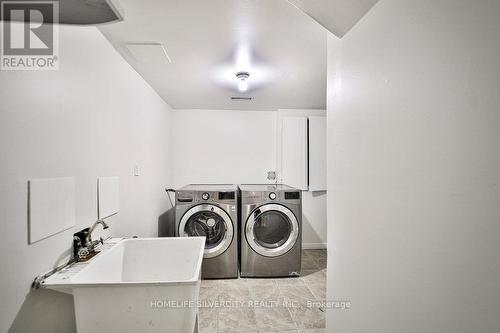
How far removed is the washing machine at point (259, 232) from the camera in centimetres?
269

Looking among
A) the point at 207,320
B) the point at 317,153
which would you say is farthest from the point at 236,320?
the point at 317,153

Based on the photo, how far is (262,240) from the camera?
2.76 metres

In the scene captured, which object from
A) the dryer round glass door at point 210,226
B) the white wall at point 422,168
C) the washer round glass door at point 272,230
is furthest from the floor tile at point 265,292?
the white wall at point 422,168

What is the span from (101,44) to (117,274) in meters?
1.48

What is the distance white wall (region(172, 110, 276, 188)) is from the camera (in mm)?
3625

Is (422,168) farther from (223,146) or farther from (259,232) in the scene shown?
(223,146)

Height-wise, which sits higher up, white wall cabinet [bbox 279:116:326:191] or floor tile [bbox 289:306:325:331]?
white wall cabinet [bbox 279:116:326:191]

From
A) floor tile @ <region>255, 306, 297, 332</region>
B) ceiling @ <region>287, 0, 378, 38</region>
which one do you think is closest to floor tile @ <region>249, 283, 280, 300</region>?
floor tile @ <region>255, 306, 297, 332</region>

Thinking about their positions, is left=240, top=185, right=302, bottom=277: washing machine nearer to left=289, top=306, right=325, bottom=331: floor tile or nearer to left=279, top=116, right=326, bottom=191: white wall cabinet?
left=289, top=306, right=325, bottom=331: floor tile

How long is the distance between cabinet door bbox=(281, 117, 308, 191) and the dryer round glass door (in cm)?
134

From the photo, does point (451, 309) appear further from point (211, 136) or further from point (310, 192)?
point (211, 136)

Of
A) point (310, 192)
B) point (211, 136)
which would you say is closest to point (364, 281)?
point (310, 192)

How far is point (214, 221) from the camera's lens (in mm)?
2711

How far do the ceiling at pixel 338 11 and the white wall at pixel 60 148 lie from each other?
125 cm
